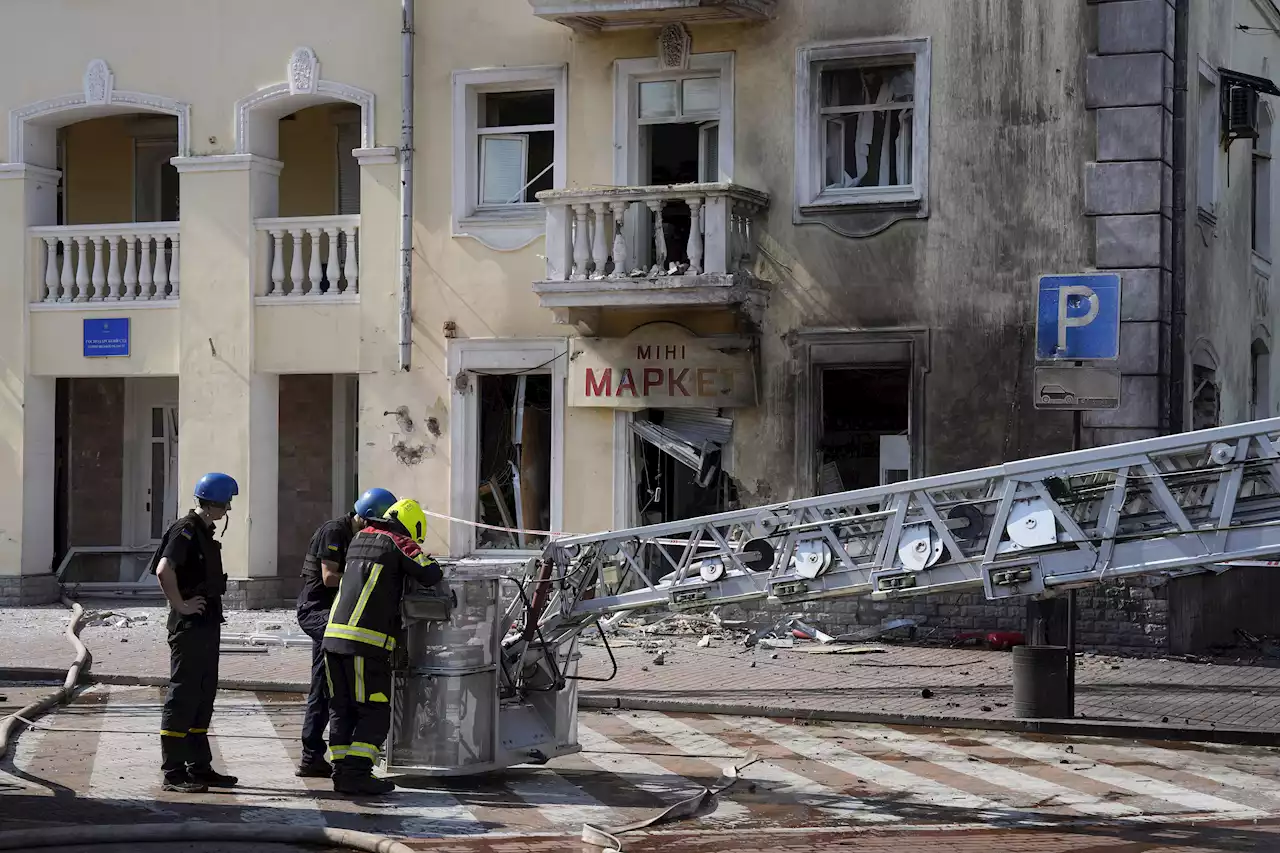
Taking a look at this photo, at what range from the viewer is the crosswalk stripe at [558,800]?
954 cm

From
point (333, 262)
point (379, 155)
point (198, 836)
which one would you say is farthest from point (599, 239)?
point (198, 836)

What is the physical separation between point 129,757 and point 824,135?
1085cm

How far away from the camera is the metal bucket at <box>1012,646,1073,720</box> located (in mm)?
13453

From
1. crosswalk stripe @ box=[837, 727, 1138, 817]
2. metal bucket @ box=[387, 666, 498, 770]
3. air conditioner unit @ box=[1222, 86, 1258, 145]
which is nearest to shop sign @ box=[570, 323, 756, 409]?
crosswalk stripe @ box=[837, 727, 1138, 817]

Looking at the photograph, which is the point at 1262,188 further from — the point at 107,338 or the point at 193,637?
the point at 193,637

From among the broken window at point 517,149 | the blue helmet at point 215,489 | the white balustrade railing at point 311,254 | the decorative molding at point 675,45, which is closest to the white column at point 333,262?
the white balustrade railing at point 311,254

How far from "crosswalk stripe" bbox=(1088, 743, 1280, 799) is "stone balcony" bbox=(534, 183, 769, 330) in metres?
7.39

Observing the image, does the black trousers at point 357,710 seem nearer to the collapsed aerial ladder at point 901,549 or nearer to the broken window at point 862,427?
the collapsed aerial ladder at point 901,549

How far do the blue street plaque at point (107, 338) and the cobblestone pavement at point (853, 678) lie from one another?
13.7 feet

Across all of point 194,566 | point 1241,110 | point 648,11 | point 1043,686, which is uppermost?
point 648,11

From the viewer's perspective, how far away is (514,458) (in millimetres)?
20703

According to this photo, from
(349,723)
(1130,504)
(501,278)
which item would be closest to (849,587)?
(1130,504)

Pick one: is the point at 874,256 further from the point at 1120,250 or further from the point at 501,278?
the point at 501,278

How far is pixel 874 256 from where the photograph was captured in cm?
1881
